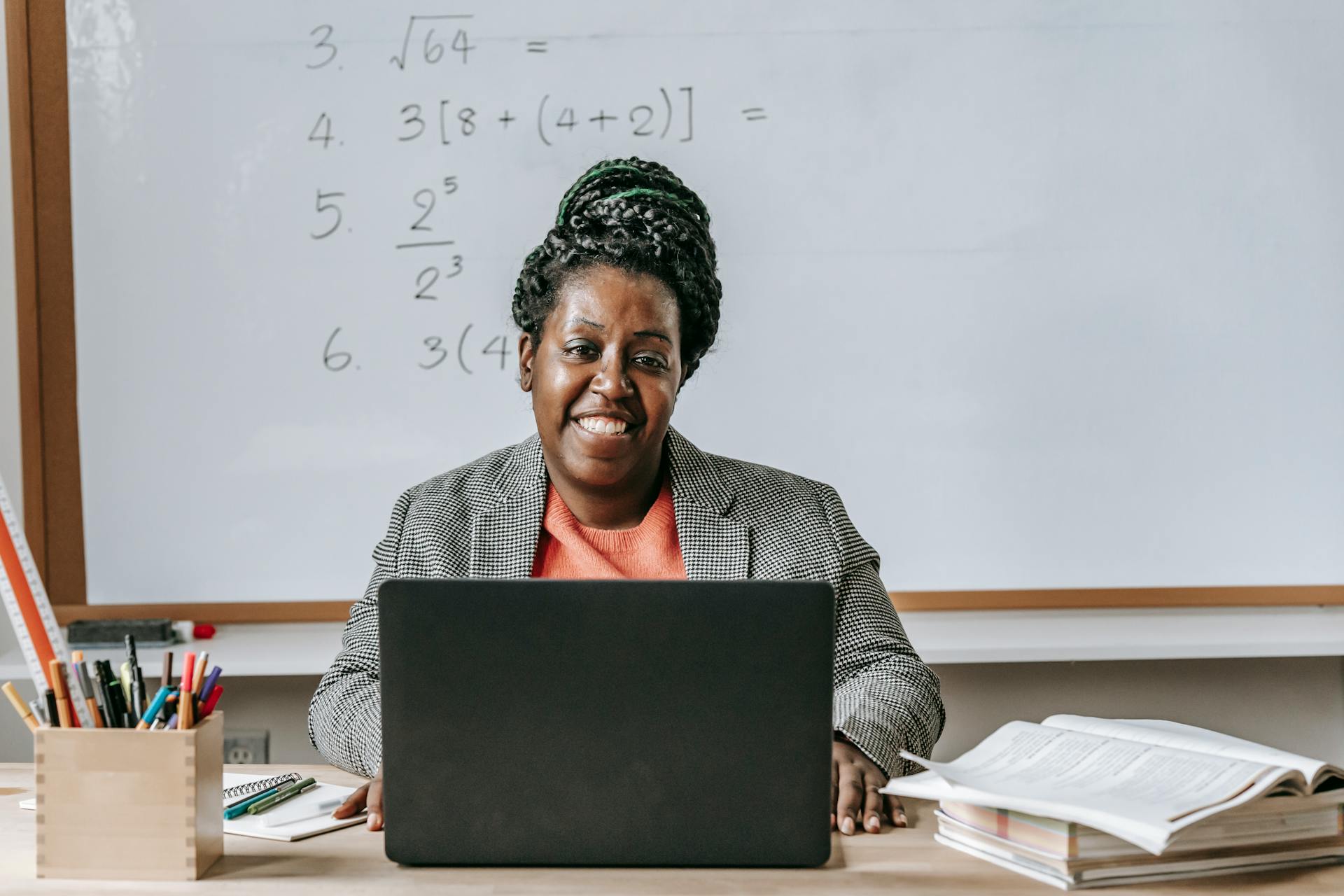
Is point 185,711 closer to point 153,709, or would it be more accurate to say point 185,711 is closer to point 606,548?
point 153,709

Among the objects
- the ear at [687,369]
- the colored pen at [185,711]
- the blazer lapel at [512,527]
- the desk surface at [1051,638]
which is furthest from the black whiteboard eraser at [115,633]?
the colored pen at [185,711]

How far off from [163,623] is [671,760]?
5.29 feet

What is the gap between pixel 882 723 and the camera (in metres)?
1.25

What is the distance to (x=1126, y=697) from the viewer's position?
2307 millimetres

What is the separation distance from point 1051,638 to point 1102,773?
1242mm

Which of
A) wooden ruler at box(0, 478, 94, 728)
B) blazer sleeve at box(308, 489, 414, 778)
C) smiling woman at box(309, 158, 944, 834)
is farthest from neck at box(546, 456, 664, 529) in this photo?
wooden ruler at box(0, 478, 94, 728)

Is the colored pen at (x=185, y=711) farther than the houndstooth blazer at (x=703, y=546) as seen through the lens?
No

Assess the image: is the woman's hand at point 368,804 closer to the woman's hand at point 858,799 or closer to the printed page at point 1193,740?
the woman's hand at point 858,799

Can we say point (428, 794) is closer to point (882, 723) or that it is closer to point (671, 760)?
point (671, 760)

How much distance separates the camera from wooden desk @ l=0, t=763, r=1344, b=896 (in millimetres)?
874

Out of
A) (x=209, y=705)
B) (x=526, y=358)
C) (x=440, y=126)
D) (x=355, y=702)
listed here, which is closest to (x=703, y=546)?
(x=526, y=358)

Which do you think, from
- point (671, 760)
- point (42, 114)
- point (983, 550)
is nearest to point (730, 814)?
point (671, 760)

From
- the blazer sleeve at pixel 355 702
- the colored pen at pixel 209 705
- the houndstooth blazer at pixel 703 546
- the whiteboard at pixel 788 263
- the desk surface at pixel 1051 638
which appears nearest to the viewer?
the colored pen at pixel 209 705

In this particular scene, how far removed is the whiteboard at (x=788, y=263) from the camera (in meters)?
2.24
